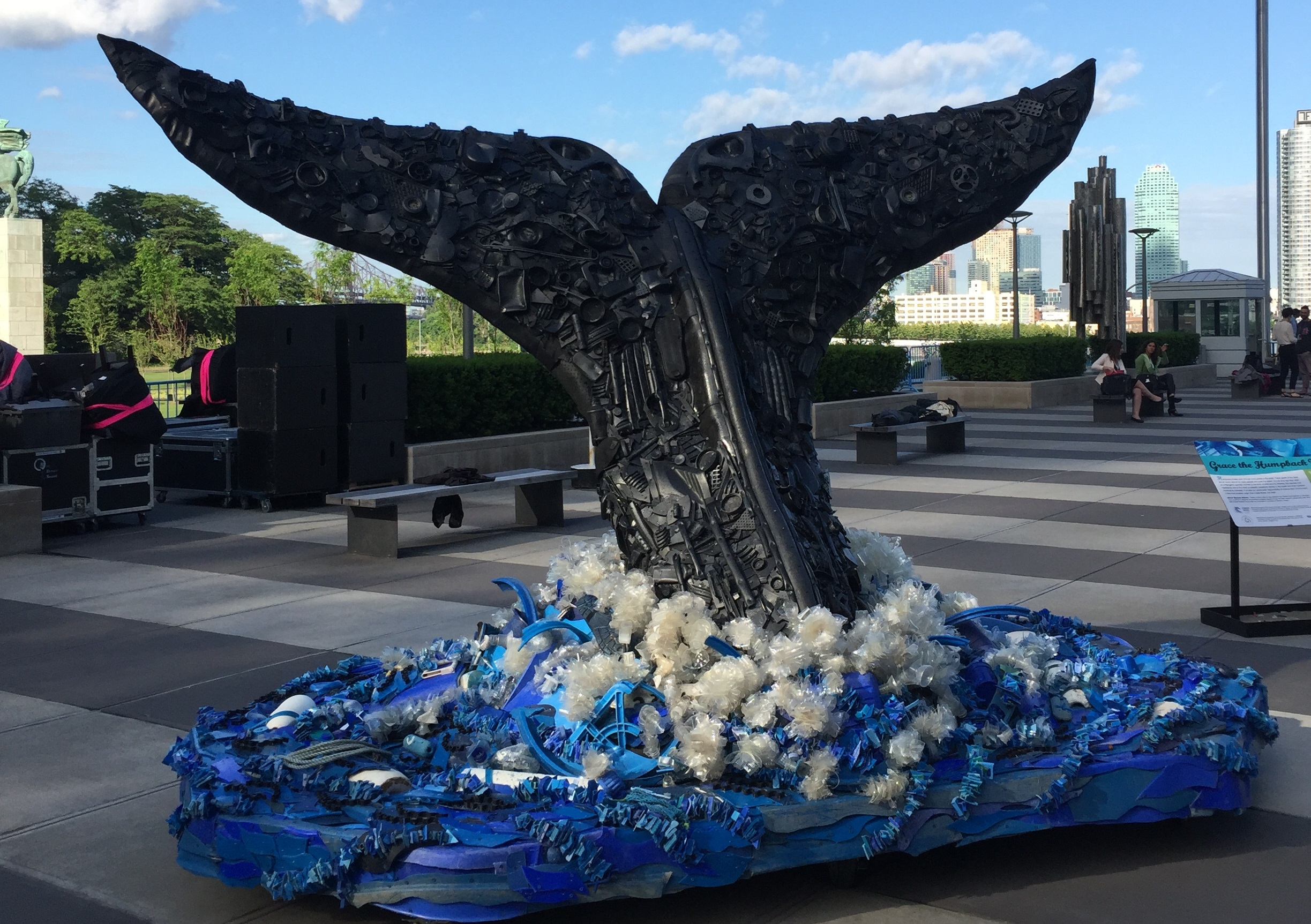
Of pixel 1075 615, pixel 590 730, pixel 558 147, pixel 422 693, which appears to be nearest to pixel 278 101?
pixel 558 147

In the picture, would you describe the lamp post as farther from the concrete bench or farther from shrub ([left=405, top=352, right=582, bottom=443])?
shrub ([left=405, top=352, right=582, bottom=443])

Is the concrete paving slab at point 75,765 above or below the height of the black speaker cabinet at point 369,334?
below

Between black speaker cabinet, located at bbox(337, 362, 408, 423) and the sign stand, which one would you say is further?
black speaker cabinet, located at bbox(337, 362, 408, 423)

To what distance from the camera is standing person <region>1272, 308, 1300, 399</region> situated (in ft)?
83.9

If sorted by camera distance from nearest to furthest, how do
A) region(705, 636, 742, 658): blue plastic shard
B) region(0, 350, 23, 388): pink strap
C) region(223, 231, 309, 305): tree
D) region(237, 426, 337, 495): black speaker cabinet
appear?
region(705, 636, 742, 658): blue plastic shard
region(0, 350, 23, 388): pink strap
region(237, 426, 337, 495): black speaker cabinet
region(223, 231, 309, 305): tree

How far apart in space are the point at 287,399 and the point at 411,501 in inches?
Answer: 112

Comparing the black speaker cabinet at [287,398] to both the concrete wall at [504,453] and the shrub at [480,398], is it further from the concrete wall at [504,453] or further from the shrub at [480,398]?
the shrub at [480,398]

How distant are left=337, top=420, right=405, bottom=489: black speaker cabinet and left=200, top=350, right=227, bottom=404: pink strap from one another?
3.18 meters

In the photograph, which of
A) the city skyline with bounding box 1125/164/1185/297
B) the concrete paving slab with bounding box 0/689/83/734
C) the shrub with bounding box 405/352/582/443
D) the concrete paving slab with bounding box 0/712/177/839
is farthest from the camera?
the city skyline with bounding box 1125/164/1185/297

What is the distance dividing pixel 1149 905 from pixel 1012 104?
346cm

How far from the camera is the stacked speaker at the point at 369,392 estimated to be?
13258mm

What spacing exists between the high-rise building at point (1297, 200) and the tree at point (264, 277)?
38035mm

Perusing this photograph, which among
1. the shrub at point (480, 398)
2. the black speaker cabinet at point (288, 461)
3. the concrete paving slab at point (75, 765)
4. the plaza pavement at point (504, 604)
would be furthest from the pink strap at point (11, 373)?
the concrete paving slab at point (75, 765)

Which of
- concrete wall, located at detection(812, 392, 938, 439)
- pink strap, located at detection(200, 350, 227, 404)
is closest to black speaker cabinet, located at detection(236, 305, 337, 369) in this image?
pink strap, located at detection(200, 350, 227, 404)
